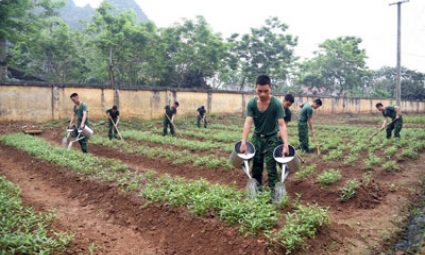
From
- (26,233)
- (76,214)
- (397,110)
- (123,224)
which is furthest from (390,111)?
(26,233)

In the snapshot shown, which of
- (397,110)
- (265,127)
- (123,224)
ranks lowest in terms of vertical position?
Result: (123,224)

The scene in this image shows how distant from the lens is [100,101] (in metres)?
18.9

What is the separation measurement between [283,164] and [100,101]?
641 inches

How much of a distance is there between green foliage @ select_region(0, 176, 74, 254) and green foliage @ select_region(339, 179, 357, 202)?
423 centimetres

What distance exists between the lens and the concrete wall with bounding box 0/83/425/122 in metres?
15.9

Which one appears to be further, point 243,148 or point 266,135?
point 266,135

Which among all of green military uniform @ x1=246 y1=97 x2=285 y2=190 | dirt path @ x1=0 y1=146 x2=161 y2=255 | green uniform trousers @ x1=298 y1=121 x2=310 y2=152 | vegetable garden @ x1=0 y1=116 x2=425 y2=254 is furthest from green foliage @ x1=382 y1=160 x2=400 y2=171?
dirt path @ x1=0 y1=146 x2=161 y2=255

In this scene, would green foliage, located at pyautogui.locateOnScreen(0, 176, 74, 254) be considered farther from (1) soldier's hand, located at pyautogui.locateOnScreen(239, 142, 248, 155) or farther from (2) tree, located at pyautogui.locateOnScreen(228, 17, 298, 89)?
(2) tree, located at pyautogui.locateOnScreen(228, 17, 298, 89)

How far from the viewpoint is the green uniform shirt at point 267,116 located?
189 inches

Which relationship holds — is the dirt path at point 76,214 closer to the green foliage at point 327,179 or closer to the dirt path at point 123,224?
the dirt path at point 123,224

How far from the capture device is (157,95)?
69.5 ft

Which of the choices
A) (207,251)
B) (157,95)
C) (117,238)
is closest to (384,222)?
(207,251)

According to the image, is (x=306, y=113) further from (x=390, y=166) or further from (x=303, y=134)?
(x=390, y=166)

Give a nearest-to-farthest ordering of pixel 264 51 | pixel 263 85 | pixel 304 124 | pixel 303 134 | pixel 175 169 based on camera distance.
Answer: pixel 263 85 < pixel 175 169 < pixel 304 124 < pixel 303 134 < pixel 264 51
